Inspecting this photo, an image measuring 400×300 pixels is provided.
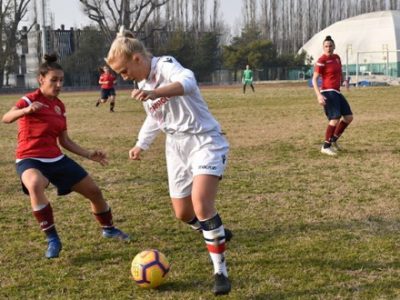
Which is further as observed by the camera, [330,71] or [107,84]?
[107,84]

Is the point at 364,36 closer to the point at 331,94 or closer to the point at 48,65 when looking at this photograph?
the point at 331,94

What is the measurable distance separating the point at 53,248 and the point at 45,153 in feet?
2.52

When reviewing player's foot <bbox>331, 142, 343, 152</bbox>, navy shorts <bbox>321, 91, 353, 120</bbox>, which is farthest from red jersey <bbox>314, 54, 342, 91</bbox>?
player's foot <bbox>331, 142, 343, 152</bbox>

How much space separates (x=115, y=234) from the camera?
197 inches

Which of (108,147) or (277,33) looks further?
(277,33)

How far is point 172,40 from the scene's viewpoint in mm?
61500

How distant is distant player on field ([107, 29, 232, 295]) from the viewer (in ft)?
12.3

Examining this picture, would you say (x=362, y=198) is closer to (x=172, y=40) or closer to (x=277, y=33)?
(x=172, y=40)

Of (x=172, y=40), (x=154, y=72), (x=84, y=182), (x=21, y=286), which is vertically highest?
(x=172, y=40)

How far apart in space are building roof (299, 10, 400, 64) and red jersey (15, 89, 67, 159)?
5825 centimetres

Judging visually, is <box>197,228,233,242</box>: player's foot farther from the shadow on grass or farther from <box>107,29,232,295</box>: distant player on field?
<box>107,29,232,295</box>: distant player on field

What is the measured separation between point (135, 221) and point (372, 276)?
2471mm

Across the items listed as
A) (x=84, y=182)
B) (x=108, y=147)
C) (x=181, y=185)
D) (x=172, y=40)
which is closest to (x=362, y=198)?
(x=181, y=185)

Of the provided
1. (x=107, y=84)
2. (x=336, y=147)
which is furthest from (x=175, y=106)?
(x=107, y=84)
